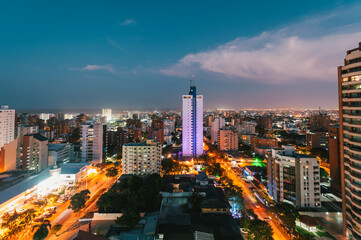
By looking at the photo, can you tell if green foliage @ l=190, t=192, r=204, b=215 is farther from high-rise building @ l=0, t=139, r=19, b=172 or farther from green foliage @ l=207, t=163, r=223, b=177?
high-rise building @ l=0, t=139, r=19, b=172

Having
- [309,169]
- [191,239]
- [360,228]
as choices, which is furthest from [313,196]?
[191,239]

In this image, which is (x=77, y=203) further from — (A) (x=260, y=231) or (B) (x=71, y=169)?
(A) (x=260, y=231)

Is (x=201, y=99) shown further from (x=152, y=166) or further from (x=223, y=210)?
(x=223, y=210)

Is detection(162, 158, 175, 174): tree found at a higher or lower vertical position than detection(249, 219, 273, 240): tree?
Answer: higher

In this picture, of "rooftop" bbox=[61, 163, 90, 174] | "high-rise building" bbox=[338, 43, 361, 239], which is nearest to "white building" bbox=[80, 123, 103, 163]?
"rooftop" bbox=[61, 163, 90, 174]

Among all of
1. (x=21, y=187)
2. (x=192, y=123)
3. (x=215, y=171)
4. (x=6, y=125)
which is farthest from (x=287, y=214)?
(x=6, y=125)
